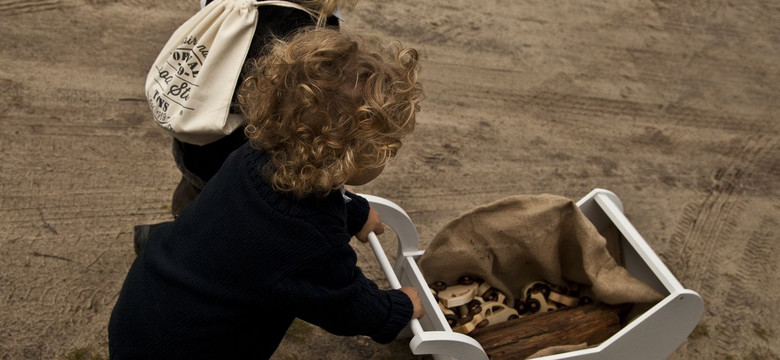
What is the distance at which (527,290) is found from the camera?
2287 mm

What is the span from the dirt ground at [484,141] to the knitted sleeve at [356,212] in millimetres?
681

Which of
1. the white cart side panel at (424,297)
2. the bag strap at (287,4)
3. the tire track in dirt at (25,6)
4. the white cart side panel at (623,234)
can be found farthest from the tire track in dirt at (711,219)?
the tire track in dirt at (25,6)

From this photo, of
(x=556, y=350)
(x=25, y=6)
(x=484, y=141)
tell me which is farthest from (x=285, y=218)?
(x=25, y=6)

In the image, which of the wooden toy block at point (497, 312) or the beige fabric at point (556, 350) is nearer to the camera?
the beige fabric at point (556, 350)

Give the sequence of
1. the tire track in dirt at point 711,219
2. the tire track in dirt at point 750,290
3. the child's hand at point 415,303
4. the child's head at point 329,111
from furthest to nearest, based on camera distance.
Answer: the tire track in dirt at point 711,219, the tire track in dirt at point 750,290, the child's hand at point 415,303, the child's head at point 329,111

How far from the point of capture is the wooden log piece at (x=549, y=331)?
2041 millimetres

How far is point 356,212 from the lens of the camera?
1.86 metres

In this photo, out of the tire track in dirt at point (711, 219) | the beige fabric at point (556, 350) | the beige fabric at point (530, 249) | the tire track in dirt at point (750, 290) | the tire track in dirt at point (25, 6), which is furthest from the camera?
the tire track in dirt at point (25, 6)

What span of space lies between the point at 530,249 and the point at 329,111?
1040 millimetres

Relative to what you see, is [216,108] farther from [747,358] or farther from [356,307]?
[747,358]

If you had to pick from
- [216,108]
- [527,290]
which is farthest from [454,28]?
[216,108]

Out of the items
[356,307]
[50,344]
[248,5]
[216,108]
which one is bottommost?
[50,344]

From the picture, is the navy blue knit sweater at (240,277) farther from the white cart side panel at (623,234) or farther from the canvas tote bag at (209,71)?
the white cart side panel at (623,234)

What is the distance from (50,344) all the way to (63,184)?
69 cm
